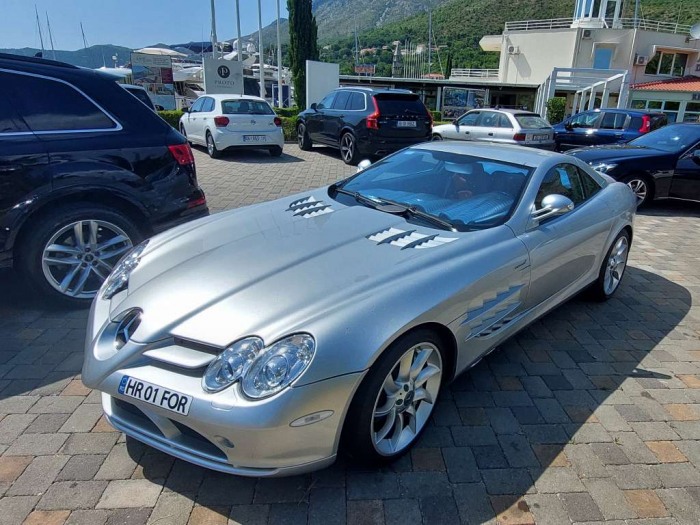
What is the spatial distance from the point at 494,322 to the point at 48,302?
3.40 meters

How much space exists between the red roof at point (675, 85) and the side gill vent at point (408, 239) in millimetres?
37294

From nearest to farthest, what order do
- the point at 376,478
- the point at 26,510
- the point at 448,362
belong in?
the point at 26,510, the point at 376,478, the point at 448,362

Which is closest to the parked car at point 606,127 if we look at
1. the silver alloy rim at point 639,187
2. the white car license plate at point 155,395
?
the silver alloy rim at point 639,187

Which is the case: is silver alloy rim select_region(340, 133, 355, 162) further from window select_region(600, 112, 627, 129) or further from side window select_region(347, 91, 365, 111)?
window select_region(600, 112, 627, 129)

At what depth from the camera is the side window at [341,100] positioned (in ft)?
38.4

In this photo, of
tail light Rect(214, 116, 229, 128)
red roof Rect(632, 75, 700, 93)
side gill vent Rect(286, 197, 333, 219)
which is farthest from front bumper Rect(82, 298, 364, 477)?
red roof Rect(632, 75, 700, 93)

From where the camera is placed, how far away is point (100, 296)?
8.69 feet

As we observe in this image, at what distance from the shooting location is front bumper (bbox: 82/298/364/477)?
5.95 ft

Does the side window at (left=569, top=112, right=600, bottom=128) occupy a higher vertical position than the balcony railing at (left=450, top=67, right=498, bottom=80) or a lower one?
lower

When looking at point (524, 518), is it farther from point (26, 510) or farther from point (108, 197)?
point (108, 197)

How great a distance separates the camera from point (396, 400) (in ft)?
7.45

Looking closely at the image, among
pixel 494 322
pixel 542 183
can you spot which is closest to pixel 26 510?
pixel 494 322

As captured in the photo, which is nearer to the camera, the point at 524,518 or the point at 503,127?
the point at 524,518

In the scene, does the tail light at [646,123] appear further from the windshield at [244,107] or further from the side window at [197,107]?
the side window at [197,107]
